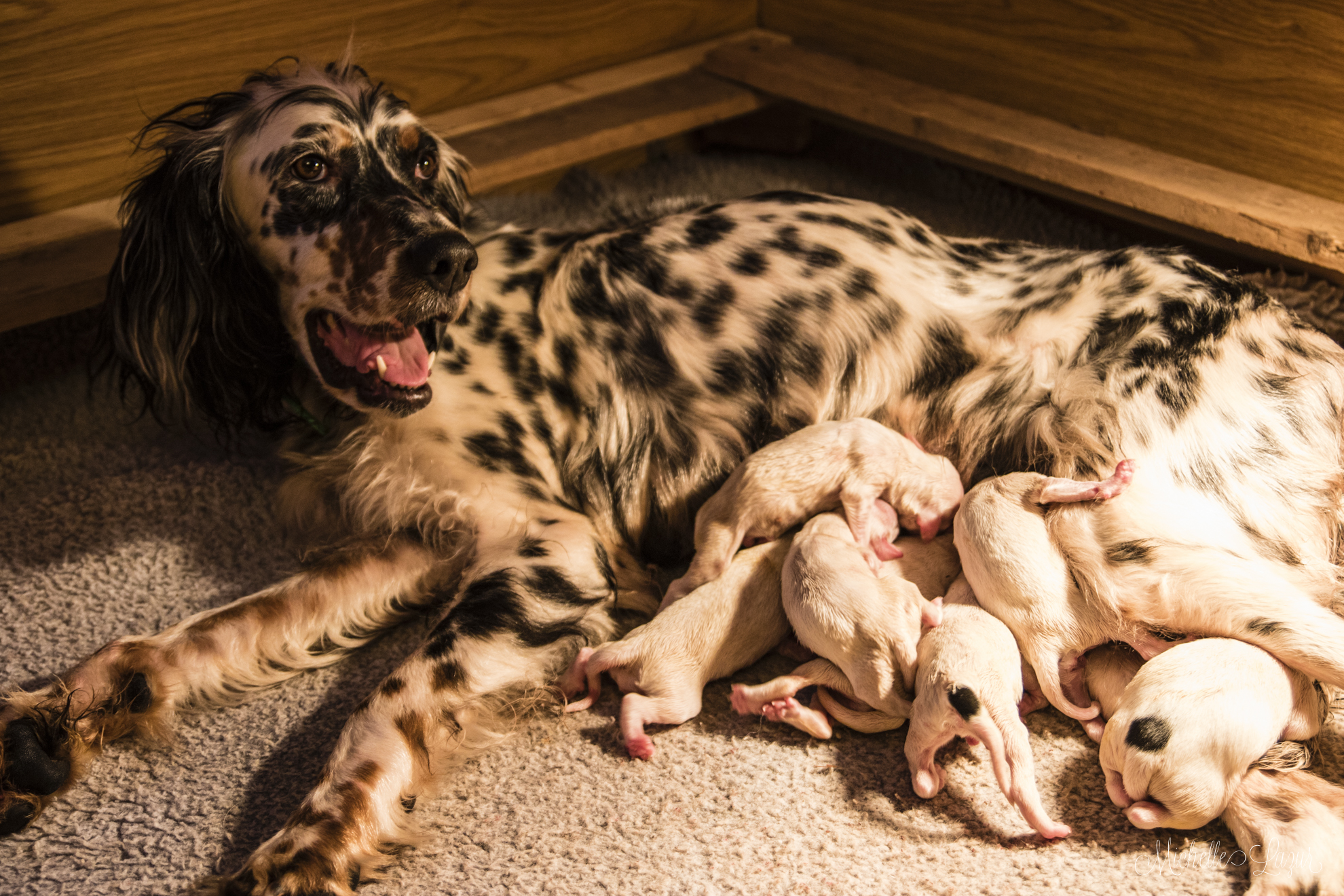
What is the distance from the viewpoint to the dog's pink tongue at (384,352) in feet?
6.63

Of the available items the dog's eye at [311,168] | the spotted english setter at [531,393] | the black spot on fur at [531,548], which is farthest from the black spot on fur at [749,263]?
the dog's eye at [311,168]

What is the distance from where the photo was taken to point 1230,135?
2762 mm

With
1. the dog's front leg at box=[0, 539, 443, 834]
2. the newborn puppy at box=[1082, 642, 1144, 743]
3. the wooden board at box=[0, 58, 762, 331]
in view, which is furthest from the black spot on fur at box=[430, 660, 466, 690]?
the wooden board at box=[0, 58, 762, 331]

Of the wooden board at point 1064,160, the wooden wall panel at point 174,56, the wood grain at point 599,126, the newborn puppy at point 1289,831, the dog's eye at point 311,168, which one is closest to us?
the newborn puppy at point 1289,831

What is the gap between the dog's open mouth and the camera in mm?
2018

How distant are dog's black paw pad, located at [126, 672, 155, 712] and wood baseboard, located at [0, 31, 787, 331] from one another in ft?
3.85

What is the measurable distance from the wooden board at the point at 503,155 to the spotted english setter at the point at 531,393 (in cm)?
60

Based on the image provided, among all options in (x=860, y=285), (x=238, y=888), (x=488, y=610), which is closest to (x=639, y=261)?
(x=860, y=285)

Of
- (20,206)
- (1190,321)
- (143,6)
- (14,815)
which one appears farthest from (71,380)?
(1190,321)

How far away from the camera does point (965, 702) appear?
1.58 m

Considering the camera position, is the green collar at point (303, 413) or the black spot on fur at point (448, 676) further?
the green collar at point (303, 413)

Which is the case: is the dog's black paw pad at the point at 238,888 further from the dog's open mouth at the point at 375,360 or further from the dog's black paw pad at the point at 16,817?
the dog's open mouth at the point at 375,360

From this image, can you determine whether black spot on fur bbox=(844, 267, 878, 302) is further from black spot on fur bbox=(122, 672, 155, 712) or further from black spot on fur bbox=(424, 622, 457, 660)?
black spot on fur bbox=(122, 672, 155, 712)

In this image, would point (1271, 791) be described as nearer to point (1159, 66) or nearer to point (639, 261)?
point (639, 261)
